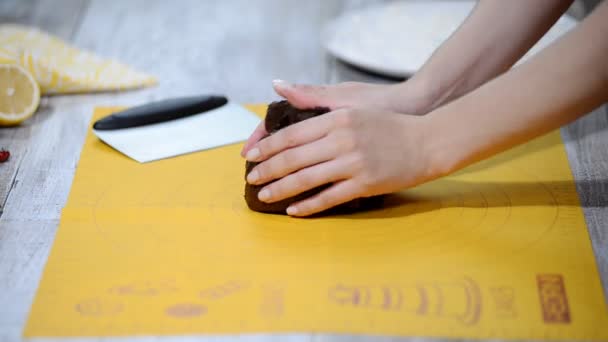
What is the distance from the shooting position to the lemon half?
4.91 feet

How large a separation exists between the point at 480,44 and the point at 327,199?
0.38 meters

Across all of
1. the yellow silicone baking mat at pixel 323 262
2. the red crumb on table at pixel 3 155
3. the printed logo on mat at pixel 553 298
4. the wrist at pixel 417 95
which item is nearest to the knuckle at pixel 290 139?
the yellow silicone baking mat at pixel 323 262

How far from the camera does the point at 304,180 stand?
1.13 meters

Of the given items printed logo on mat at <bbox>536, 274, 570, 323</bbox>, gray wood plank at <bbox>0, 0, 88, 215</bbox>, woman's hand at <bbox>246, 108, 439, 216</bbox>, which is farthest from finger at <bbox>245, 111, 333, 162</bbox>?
gray wood plank at <bbox>0, 0, 88, 215</bbox>

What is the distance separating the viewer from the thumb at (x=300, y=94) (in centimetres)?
119

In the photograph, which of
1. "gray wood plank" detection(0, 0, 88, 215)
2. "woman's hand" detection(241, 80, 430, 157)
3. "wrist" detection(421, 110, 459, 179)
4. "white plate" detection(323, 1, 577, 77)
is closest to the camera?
"wrist" detection(421, 110, 459, 179)

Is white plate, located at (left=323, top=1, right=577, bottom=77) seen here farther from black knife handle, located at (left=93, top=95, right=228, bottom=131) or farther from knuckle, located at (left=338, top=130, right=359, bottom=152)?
knuckle, located at (left=338, top=130, right=359, bottom=152)

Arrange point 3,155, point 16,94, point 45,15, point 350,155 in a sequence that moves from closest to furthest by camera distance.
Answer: point 350,155 < point 3,155 < point 16,94 < point 45,15

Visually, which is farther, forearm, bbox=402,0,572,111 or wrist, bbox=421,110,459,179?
forearm, bbox=402,0,572,111

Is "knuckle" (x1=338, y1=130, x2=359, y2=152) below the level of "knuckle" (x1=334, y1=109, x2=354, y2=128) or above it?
below

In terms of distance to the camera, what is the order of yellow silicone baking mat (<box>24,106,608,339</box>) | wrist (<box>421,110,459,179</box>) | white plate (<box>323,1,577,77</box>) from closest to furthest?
yellow silicone baking mat (<box>24,106,608,339</box>) < wrist (<box>421,110,459,179</box>) < white plate (<box>323,1,577,77</box>)

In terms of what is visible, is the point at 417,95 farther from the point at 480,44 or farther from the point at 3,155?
the point at 3,155

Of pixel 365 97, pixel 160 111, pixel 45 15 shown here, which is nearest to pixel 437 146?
pixel 365 97

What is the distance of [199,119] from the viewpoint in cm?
150
